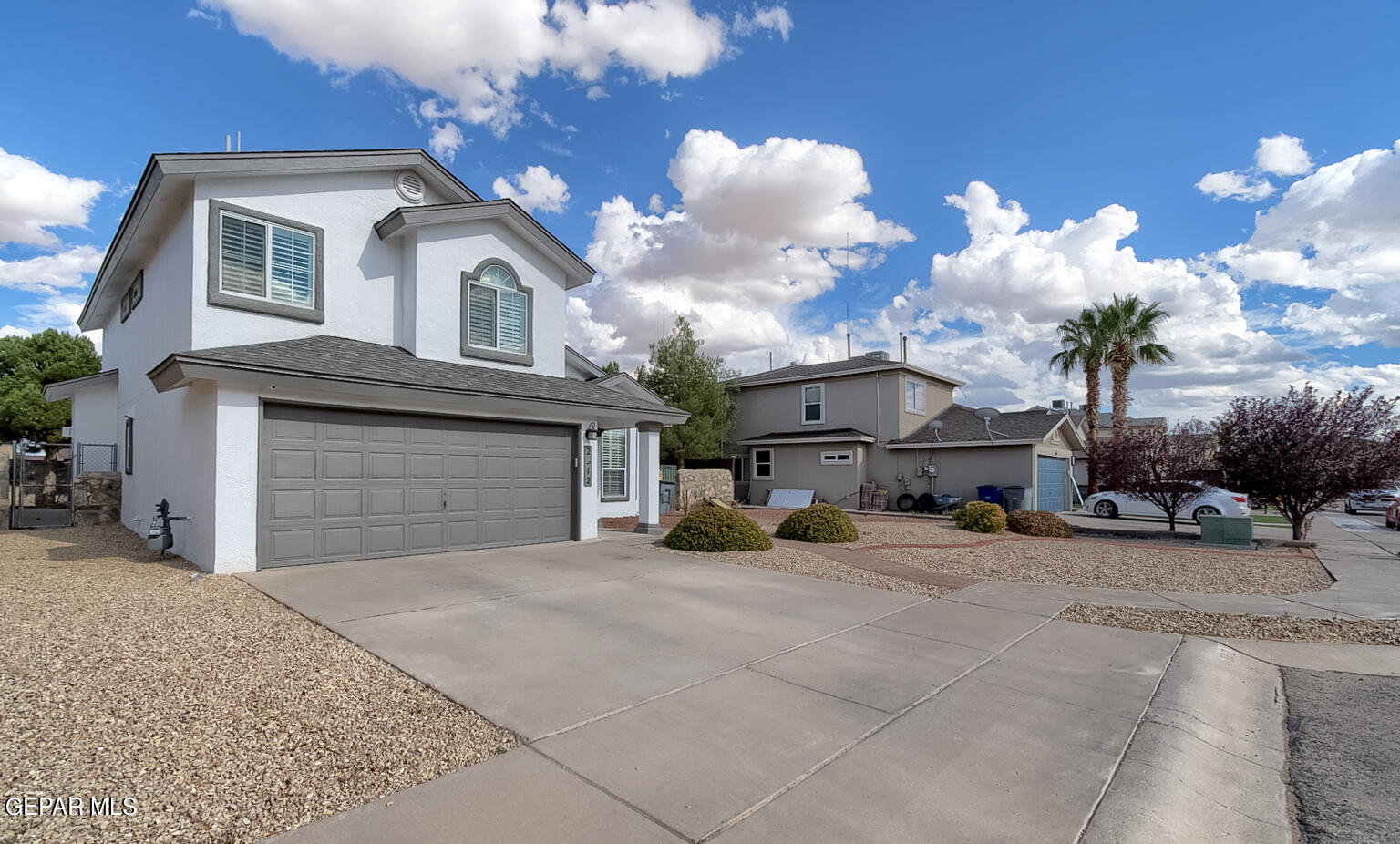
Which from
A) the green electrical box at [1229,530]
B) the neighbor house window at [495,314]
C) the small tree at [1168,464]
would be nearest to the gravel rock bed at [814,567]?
the neighbor house window at [495,314]

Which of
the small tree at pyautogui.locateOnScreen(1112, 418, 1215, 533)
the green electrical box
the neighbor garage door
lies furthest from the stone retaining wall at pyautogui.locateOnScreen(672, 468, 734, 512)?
the green electrical box

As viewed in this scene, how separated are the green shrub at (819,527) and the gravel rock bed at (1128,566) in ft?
2.72

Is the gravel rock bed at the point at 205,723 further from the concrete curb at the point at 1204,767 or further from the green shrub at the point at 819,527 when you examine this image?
the green shrub at the point at 819,527

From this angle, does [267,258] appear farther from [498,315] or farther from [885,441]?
[885,441]

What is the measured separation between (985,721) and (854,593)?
4.05 meters

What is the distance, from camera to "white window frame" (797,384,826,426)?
2716 centimetres

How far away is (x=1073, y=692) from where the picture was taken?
5.05m

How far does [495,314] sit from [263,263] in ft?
12.4

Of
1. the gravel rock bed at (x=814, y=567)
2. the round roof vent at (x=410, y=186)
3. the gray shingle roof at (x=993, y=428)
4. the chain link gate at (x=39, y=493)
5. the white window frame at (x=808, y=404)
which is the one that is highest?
the round roof vent at (x=410, y=186)

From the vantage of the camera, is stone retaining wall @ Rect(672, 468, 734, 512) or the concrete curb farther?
stone retaining wall @ Rect(672, 468, 734, 512)

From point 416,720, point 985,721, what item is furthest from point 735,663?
point 416,720

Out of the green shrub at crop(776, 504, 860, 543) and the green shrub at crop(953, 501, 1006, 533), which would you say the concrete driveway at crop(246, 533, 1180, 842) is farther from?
the green shrub at crop(953, 501, 1006, 533)

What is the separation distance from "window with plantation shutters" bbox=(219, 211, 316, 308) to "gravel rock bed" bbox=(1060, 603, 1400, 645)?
11.8m

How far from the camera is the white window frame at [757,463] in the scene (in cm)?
2750
